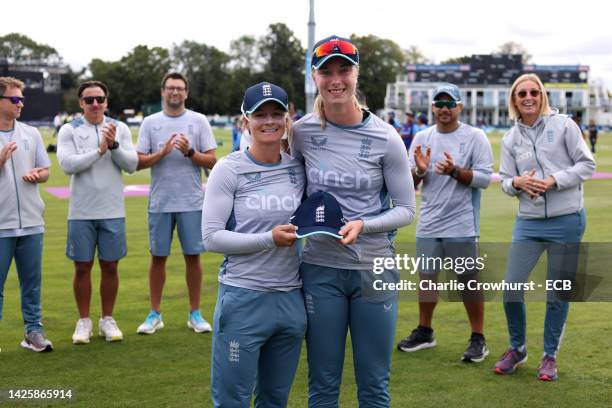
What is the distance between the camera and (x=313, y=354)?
3.90 m

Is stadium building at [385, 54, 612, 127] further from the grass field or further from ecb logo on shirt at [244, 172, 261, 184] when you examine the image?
ecb logo on shirt at [244, 172, 261, 184]

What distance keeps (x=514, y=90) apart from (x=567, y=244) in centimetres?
119

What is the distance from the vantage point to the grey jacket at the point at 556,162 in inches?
217

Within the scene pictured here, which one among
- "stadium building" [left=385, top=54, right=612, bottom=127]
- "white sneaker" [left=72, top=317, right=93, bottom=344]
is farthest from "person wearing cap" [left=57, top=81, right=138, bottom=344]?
"stadium building" [left=385, top=54, right=612, bottom=127]

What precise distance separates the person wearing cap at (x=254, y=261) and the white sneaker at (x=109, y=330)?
318 cm

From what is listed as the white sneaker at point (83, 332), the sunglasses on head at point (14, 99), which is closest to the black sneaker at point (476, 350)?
the white sneaker at point (83, 332)

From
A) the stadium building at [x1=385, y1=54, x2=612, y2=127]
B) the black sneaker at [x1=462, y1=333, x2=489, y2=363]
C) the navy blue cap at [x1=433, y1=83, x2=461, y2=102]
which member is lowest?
the black sneaker at [x1=462, y1=333, x2=489, y2=363]

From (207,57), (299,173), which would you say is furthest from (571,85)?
(299,173)

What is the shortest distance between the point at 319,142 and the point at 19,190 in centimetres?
341

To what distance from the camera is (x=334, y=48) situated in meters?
3.82

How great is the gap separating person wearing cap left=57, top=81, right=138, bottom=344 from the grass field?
0.40 meters

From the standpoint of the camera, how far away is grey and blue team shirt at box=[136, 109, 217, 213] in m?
7.09

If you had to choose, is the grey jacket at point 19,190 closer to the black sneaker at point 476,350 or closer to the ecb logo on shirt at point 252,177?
the ecb logo on shirt at point 252,177

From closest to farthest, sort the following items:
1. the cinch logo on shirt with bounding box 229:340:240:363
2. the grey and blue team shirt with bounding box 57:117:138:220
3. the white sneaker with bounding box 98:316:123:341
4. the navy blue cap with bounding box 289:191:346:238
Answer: the navy blue cap with bounding box 289:191:346:238, the cinch logo on shirt with bounding box 229:340:240:363, the grey and blue team shirt with bounding box 57:117:138:220, the white sneaker with bounding box 98:316:123:341
